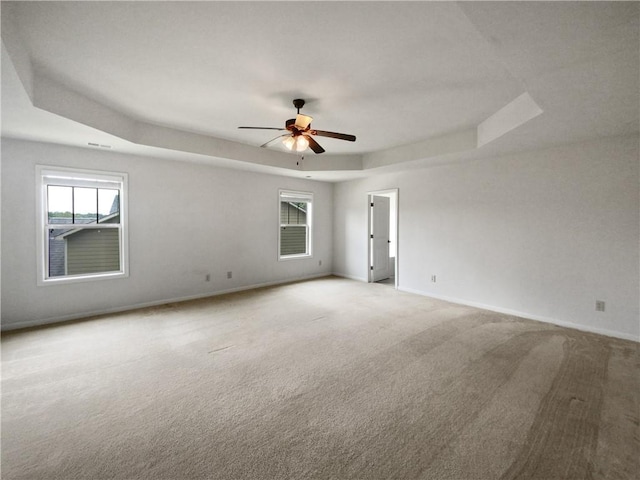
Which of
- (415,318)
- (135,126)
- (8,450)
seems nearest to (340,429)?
(8,450)

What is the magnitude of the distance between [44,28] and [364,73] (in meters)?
2.35

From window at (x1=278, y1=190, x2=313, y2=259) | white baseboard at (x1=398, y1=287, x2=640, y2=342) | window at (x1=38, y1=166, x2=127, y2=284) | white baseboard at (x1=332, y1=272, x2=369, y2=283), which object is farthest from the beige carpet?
window at (x1=278, y1=190, x2=313, y2=259)

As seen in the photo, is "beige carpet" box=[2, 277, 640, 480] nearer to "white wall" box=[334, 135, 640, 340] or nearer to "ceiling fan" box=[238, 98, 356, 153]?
"white wall" box=[334, 135, 640, 340]

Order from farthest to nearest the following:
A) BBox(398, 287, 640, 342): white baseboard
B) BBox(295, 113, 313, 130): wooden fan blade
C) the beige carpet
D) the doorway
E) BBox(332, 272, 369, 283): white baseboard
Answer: BBox(332, 272, 369, 283): white baseboard → the doorway → BBox(398, 287, 640, 342): white baseboard → BBox(295, 113, 313, 130): wooden fan blade → the beige carpet

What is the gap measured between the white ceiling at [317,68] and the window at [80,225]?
586mm

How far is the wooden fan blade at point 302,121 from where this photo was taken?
2.87 meters

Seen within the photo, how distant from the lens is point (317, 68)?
236 centimetres

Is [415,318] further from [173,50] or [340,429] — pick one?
[173,50]

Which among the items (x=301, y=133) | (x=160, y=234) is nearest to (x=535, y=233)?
(x=301, y=133)

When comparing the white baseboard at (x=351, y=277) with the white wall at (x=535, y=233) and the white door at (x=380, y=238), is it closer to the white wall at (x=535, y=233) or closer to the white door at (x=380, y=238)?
the white door at (x=380, y=238)

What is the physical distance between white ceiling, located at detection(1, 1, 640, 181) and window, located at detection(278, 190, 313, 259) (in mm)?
2586

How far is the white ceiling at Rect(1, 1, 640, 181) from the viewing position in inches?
65.8

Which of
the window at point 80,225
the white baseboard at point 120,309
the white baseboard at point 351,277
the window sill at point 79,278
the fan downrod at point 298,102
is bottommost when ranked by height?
the white baseboard at point 120,309

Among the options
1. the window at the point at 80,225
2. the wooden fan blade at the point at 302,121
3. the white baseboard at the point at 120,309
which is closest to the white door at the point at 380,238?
the white baseboard at the point at 120,309
